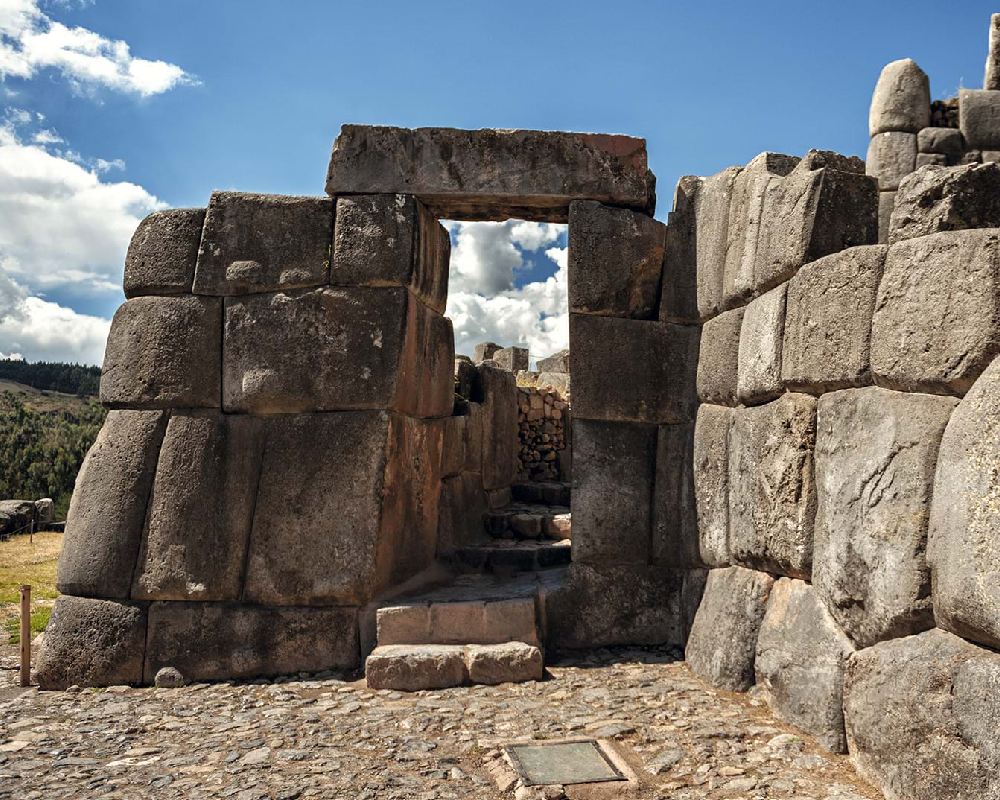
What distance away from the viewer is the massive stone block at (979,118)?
12.1 meters

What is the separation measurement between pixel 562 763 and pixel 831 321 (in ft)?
7.67

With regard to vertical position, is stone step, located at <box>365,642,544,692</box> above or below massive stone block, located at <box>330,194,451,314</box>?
below

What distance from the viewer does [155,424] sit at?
5855mm

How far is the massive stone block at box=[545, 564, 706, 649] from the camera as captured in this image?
5855 mm

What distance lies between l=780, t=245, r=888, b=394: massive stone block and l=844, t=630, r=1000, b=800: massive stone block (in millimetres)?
1215

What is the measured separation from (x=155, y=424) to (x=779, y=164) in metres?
4.27

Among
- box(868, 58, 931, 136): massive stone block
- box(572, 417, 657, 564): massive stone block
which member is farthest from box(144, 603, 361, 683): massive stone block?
box(868, 58, 931, 136): massive stone block

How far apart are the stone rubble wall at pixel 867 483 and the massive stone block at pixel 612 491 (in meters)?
0.61

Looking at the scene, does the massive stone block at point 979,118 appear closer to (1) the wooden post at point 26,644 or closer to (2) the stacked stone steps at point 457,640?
(2) the stacked stone steps at point 457,640

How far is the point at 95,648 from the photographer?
18.4ft

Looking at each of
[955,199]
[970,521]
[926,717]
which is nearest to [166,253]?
[955,199]

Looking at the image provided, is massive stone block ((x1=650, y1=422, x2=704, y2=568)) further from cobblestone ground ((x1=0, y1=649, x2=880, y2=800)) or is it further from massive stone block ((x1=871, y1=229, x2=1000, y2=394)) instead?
massive stone block ((x1=871, y1=229, x2=1000, y2=394))

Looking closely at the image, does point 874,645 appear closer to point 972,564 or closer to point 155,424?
point 972,564

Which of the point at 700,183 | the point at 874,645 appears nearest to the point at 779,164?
the point at 700,183
